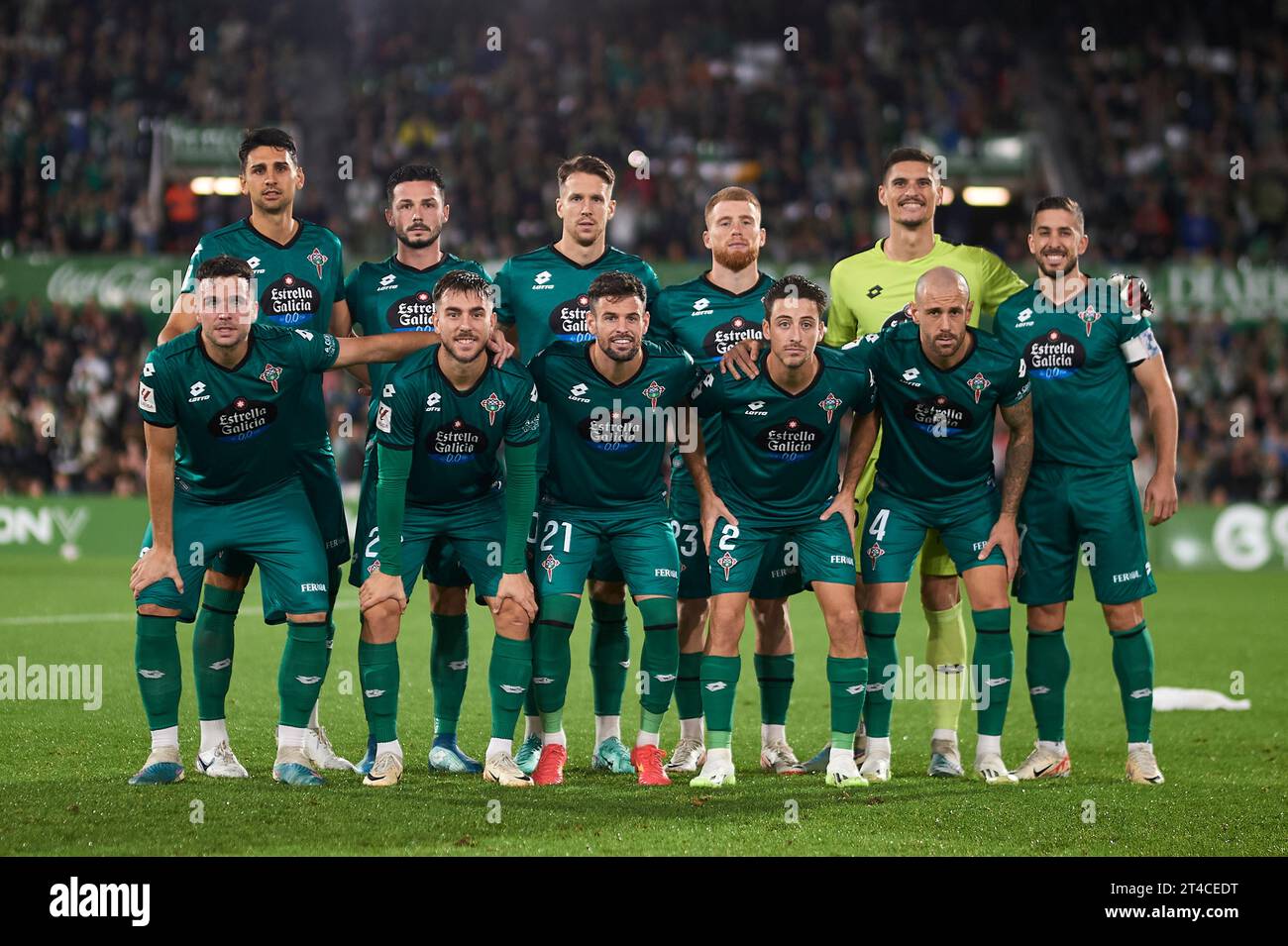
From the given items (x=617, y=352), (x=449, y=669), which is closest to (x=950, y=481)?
(x=617, y=352)

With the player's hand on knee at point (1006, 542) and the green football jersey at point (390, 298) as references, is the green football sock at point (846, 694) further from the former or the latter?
the green football jersey at point (390, 298)

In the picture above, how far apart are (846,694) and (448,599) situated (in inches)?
75.4

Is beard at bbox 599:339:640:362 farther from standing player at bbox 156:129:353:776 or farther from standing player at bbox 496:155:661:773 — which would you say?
standing player at bbox 156:129:353:776

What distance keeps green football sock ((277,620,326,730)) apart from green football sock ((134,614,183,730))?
46 centimetres

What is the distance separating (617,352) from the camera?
6980 mm

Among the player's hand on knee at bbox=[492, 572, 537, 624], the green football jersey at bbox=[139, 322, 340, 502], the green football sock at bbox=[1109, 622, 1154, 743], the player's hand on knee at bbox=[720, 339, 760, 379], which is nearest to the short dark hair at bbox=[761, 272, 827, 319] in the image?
the player's hand on knee at bbox=[720, 339, 760, 379]

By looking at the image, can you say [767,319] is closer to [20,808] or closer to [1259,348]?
[20,808]

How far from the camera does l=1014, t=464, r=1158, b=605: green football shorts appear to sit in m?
7.20

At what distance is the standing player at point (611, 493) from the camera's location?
23.0ft

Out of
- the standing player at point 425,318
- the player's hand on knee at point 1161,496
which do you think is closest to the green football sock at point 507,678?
the standing player at point 425,318

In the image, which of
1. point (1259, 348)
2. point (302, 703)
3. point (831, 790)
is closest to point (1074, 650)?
point (831, 790)

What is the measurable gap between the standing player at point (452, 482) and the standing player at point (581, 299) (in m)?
0.61

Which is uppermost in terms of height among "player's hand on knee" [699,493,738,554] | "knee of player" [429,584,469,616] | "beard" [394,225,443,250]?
"beard" [394,225,443,250]
